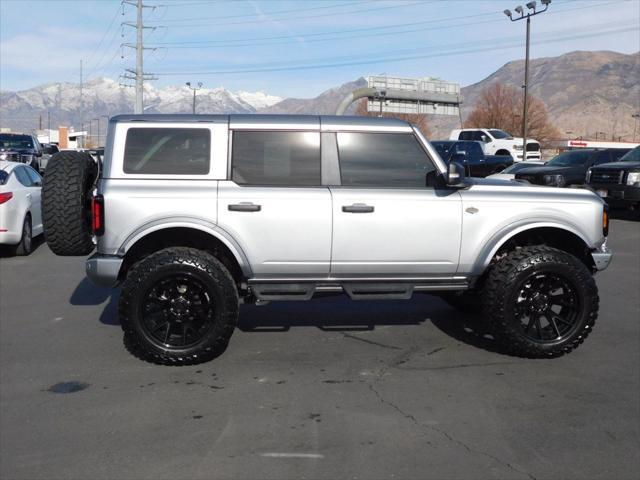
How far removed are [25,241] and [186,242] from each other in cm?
661

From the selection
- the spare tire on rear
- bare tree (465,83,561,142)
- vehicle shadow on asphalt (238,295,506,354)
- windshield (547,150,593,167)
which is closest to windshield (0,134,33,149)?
windshield (547,150,593,167)

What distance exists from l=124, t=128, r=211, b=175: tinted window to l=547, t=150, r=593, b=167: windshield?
641 inches

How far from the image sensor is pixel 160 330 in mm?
5812


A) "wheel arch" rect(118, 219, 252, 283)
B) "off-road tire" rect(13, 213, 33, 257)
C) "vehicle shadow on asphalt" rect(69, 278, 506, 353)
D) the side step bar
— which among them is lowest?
"vehicle shadow on asphalt" rect(69, 278, 506, 353)

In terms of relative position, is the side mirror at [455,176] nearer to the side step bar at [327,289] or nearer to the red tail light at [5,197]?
the side step bar at [327,289]

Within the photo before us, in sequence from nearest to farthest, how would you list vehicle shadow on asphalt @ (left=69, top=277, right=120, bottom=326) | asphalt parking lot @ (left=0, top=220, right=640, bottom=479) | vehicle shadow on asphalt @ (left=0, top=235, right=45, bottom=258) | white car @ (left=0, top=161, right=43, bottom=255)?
asphalt parking lot @ (left=0, top=220, right=640, bottom=479) < vehicle shadow on asphalt @ (left=69, top=277, right=120, bottom=326) < white car @ (left=0, top=161, right=43, bottom=255) < vehicle shadow on asphalt @ (left=0, top=235, right=45, bottom=258)

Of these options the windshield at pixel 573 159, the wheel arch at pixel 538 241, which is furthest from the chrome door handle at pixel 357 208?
the windshield at pixel 573 159

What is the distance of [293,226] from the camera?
5.82m

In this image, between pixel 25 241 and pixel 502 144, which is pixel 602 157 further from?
pixel 25 241

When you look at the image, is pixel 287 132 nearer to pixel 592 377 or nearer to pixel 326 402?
pixel 326 402

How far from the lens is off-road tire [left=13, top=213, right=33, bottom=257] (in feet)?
37.8

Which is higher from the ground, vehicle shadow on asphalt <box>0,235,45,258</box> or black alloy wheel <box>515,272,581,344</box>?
black alloy wheel <box>515,272,581,344</box>

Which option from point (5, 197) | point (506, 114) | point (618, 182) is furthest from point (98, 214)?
point (506, 114)

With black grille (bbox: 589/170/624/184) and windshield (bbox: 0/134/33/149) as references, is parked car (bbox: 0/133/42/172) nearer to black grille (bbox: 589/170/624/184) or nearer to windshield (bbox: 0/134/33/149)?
windshield (bbox: 0/134/33/149)
